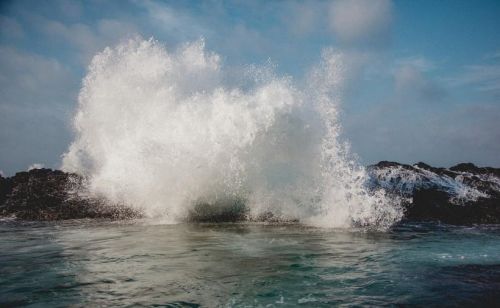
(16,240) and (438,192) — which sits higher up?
(438,192)

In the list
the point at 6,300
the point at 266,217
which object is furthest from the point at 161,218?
the point at 6,300

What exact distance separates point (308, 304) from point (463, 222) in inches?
459

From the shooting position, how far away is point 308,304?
5.14m

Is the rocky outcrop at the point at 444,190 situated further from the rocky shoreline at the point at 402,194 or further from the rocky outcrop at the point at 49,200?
the rocky outcrop at the point at 49,200

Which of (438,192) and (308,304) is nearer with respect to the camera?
(308,304)

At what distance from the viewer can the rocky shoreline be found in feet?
53.2

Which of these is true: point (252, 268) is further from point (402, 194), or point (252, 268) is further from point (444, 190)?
point (444, 190)

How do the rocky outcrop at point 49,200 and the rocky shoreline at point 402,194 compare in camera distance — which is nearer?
the rocky shoreline at point 402,194

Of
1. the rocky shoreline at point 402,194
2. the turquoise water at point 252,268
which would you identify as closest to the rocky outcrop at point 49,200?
the rocky shoreline at point 402,194

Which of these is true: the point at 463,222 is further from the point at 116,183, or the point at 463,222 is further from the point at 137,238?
the point at 116,183

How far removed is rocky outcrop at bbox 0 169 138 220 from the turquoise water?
5.38 meters

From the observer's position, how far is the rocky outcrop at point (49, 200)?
1723 cm

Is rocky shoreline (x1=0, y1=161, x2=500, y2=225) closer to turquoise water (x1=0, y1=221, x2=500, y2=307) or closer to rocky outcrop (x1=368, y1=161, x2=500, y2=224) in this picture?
rocky outcrop (x1=368, y1=161, x2=500, y2=224)

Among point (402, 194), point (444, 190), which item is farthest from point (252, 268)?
point (444, 190)
